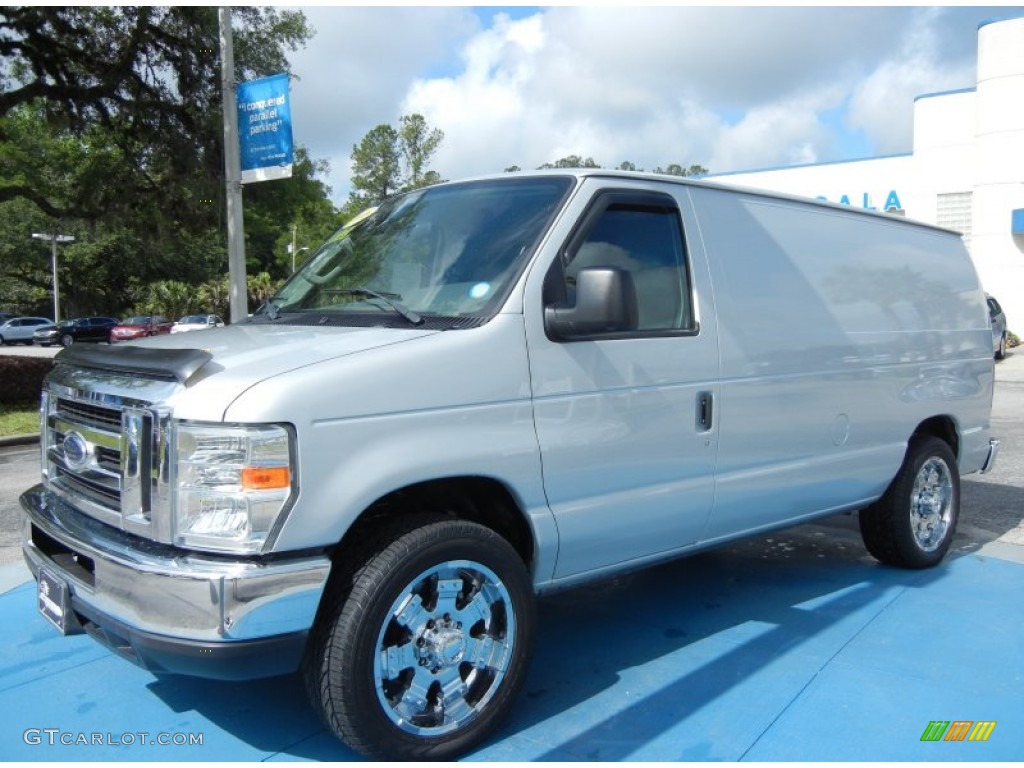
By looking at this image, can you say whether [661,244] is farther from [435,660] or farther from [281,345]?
[435,660]

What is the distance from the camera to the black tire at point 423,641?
2.88 metres

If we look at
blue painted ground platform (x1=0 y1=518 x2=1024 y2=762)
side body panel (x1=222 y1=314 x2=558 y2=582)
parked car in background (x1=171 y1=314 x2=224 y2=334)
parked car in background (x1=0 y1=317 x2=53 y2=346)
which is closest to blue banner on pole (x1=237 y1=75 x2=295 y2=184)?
parked car in background (x1=171 y1=314 x2=224 y2=334)

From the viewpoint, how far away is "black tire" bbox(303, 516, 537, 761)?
9.46 ft

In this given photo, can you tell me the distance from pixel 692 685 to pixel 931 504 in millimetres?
2676

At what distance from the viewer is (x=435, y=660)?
10.3 ft

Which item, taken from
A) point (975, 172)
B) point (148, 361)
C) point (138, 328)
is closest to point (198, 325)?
point (148, 361)

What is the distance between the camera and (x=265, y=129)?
1197 centimetres

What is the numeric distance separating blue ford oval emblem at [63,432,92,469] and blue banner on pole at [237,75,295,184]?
9059 millimetres

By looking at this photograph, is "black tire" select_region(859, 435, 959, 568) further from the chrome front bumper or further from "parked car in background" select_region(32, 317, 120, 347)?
"parked car in background" select_region(32, 317, 120, 347)

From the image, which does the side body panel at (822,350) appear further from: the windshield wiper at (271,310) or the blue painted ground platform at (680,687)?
the windshield wiper at (271,310)

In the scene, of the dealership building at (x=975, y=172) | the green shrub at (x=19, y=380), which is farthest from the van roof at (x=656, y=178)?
the dealership building at (x=975, y=172)

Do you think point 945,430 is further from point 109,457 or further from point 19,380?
point 19,380

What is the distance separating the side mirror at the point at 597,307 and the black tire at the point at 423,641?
2.81ft

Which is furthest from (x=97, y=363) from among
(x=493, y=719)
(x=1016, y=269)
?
(x=1016, y=269)
